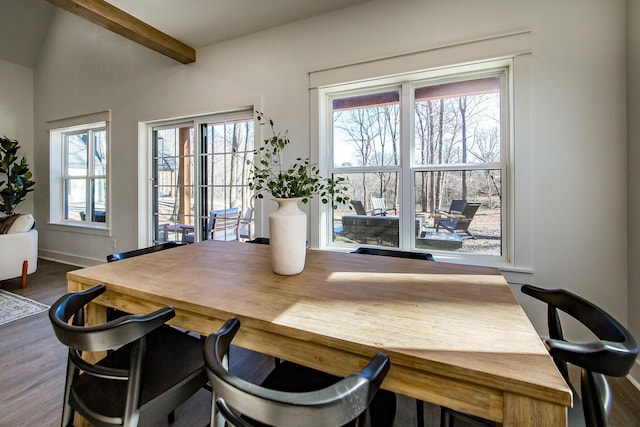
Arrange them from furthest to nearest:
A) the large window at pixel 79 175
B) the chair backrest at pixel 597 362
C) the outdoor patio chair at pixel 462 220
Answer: the large window at pixel 79 175 < the outdoor patio chair at pixel 462 220 < the chair backrest at pixel 597 362

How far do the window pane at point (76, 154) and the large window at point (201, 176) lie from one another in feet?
5.60

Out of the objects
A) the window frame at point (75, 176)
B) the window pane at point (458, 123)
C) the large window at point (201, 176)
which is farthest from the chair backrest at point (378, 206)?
the window frame at point (75, 176)

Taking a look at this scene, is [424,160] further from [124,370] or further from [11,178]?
[11,178]

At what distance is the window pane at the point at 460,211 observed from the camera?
225cm

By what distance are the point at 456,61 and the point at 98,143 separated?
4.92 metres

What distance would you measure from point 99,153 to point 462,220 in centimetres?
504

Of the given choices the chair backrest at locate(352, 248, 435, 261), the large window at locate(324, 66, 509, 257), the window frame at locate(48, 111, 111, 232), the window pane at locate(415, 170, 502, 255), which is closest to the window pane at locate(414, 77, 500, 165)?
the large window at locate(324, 66, 509, 257)

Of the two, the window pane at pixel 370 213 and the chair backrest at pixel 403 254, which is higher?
the window pane at pixel 370 213

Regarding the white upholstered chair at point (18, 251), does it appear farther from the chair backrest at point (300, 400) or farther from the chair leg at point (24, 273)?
the chair backrest at point (300, 400)

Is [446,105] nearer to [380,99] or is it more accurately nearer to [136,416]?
[380,99]

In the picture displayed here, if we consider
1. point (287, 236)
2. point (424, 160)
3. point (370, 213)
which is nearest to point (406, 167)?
point (424, 160)

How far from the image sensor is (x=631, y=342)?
74 centimetres

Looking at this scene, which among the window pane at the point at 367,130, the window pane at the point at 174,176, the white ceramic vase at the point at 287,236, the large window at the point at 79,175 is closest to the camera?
the white ceramic vase at the point at 287,236

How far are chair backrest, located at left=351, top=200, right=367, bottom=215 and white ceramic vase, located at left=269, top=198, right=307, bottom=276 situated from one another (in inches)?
58.2
